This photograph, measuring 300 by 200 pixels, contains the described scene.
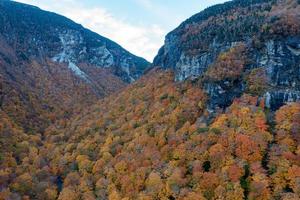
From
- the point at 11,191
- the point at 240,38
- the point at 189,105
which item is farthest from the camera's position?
the point at 240,38

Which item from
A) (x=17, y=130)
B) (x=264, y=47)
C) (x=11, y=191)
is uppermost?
(x=264, y=47)

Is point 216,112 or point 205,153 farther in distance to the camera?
point 216,112

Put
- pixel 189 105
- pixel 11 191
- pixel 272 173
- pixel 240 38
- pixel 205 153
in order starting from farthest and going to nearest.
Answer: pixel 240 38
pixel 189 105
pixel 11 191
pixel 205 153
pixel 272 173

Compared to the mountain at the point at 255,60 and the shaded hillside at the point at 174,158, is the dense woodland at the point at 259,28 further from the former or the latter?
the shaded hillside at the point at 174,158

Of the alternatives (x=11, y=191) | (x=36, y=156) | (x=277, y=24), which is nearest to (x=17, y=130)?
(x=36, y=156)

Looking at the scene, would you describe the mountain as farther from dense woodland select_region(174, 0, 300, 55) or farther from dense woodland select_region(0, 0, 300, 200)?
dense woodland select_region(0, 0, 300, 200)

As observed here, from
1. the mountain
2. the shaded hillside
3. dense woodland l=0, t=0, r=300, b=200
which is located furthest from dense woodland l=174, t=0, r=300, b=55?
the shaded hillside

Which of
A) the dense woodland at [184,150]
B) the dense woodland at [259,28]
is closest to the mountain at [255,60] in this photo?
the dense woodland at [259,28]

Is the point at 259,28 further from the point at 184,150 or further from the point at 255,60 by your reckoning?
the point at 184,150

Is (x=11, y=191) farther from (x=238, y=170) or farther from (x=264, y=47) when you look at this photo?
(x=264, y=47)

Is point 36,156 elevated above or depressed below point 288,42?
below
